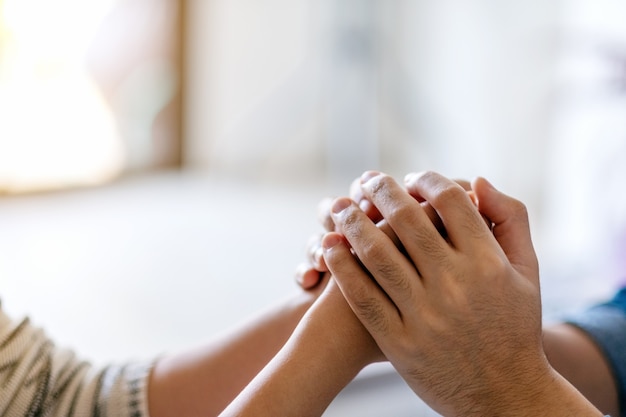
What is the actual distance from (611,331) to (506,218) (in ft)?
0.81

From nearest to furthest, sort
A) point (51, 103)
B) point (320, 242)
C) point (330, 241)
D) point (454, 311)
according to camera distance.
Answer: point (454, 311) → point (330, 241) → point (320, 242) → point (51, 103)

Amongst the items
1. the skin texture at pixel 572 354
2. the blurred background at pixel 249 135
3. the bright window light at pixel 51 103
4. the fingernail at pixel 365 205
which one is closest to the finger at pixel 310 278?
the skin texture at pixel 572 354

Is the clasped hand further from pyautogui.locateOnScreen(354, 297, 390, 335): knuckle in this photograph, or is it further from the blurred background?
the blurred background

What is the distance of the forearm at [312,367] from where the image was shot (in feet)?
2.20

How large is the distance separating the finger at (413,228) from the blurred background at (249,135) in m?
0.99

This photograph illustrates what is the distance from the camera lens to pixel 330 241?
74 cm

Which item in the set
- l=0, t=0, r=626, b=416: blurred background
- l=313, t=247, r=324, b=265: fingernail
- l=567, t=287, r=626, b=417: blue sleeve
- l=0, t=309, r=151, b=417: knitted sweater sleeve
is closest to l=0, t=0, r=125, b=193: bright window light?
l=0, t=0, r=626, b=416: blurred background

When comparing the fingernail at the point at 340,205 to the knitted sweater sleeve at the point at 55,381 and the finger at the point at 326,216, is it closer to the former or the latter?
the finger at the point at 326,216

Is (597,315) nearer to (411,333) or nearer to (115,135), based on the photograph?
(411,333)

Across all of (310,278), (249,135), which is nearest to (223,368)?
(310,278)

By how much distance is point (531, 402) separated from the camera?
2.13 ft

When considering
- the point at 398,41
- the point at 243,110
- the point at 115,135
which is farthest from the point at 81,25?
the point at 398,41

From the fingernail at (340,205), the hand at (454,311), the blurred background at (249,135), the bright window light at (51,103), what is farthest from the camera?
the bright window light at (51,103)

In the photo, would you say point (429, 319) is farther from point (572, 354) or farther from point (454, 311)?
point (572, 354)
